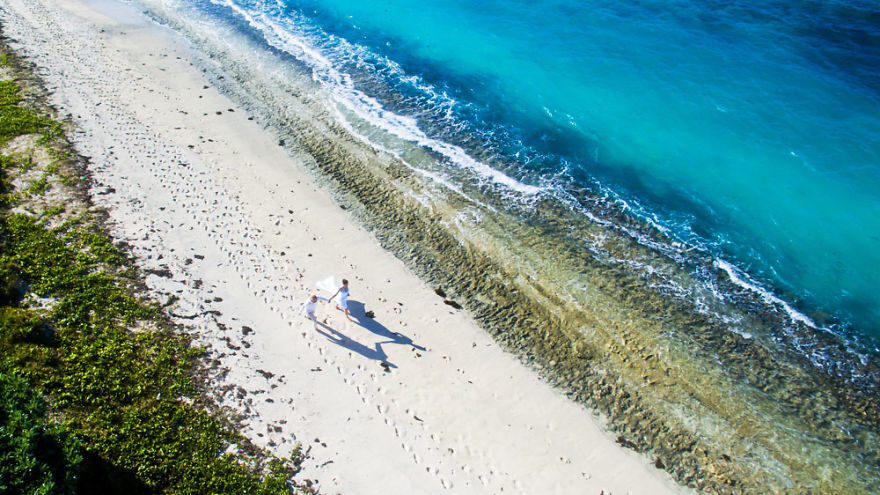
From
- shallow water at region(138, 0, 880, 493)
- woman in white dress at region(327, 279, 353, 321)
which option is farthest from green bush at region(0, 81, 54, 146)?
woman in white dress at region(327, 279, 353, 321)

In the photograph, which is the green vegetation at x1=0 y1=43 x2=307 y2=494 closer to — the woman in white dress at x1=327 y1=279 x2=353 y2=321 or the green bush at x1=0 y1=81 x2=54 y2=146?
the woman in white dress at x1=327 y1=279 x2=353 y2=321

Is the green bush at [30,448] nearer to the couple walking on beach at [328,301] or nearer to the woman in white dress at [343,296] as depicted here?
the couple walking on beach at [328,301]

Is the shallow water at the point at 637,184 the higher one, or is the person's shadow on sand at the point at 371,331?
the shallow water at the point at 637,184

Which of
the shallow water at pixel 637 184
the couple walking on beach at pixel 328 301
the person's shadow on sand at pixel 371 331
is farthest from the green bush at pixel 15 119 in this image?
the person's shadow on sand at pixel 371 331

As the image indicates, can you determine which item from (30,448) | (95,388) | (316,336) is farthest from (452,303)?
(30,448)

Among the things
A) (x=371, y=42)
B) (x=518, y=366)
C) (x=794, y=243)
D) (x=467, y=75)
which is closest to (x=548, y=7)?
(x=467, y=75)

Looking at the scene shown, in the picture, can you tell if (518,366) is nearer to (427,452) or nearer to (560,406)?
(560,406)

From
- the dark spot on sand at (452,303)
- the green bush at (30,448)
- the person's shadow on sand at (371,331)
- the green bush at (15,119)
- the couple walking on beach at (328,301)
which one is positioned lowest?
the person's shadow on sand at (371,331)
